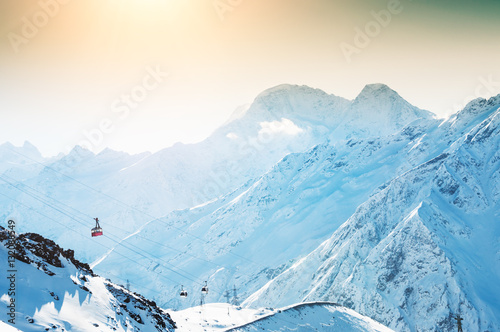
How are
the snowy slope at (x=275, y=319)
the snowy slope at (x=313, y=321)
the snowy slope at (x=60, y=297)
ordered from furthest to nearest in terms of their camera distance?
1. the snowy slope at (x=313, y=321)
2. the snowy slope at (x=275, y=319)
3. the snowy slope at (x=60, y=297)

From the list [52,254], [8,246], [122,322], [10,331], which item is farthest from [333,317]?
[10,331]

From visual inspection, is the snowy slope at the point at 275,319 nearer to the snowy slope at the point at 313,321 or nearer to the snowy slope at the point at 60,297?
the snowy slope at the point at 313,321

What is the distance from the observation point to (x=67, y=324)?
4641 centimetres

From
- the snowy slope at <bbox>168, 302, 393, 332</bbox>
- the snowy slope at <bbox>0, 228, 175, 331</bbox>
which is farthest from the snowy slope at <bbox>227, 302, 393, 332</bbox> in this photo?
the snowy slope at <bbox>0, 228, 175, 331</bbox>

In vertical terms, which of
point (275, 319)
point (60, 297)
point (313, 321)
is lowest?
point (313, 321)

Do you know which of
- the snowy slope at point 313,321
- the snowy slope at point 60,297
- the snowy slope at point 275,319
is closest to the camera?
the snowy slope at point 60,297

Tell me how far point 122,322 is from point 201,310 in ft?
81.2

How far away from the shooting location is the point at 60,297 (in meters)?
50.6

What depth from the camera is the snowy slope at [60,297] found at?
45469 mm

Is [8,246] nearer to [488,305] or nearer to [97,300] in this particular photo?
[97,300]

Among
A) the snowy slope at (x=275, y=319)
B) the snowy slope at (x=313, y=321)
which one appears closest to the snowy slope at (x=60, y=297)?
the snowy slope at (x=275, y=319)

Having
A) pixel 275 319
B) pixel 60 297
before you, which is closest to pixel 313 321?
pixel 275 319

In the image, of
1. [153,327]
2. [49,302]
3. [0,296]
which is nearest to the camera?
[0,296]

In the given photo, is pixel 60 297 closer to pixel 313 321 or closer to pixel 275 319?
pixel 275 319
